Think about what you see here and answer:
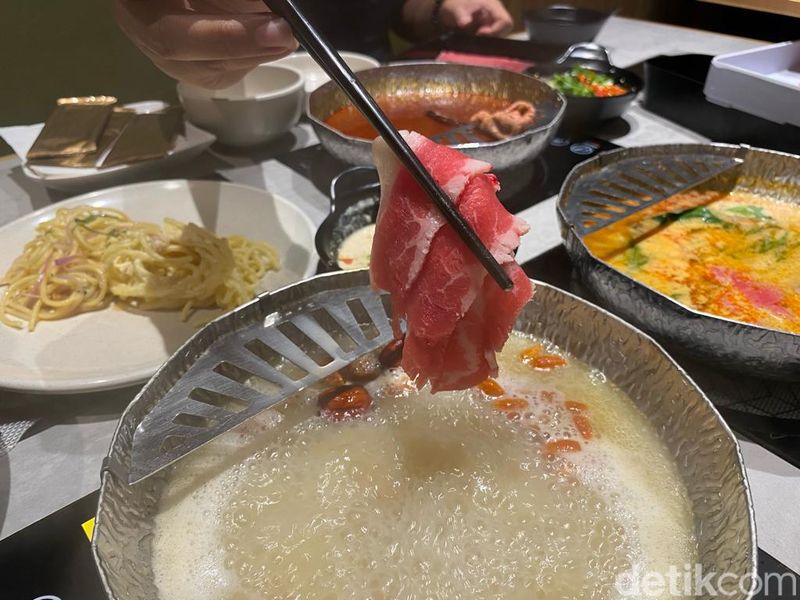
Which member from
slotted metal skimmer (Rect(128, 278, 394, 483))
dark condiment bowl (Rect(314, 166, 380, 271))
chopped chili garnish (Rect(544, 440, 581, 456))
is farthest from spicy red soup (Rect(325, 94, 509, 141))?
chopped chili garnish (Rect(544, 440, 581, 456))

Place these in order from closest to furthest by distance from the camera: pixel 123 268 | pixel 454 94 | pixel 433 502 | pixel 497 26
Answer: pixel 433 502
pixel 123 268
pixel 454 94
pixel 497 26

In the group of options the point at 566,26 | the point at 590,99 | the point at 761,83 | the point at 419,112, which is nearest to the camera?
the point at 761,83

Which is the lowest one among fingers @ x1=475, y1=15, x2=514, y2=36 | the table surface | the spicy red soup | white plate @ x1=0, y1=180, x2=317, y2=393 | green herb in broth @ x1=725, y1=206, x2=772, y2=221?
the table surface

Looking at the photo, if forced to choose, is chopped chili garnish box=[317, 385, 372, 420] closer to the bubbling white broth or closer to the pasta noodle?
the bubbling white broth

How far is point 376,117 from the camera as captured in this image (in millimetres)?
838

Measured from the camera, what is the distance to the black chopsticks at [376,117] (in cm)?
83

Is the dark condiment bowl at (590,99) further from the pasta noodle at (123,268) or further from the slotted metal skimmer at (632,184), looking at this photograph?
the pasta noodle at (123,268)

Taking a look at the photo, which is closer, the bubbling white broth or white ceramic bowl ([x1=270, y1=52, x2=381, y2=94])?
the bubbling white broth

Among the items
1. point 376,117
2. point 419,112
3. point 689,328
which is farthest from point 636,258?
point 419,112

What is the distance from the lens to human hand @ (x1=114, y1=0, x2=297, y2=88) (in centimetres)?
134

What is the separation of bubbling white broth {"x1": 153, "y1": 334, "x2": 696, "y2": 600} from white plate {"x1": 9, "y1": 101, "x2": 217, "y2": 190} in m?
1.43

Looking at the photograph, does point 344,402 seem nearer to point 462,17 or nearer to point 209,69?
point 209,69

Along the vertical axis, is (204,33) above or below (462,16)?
above

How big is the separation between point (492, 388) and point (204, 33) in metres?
1.08
